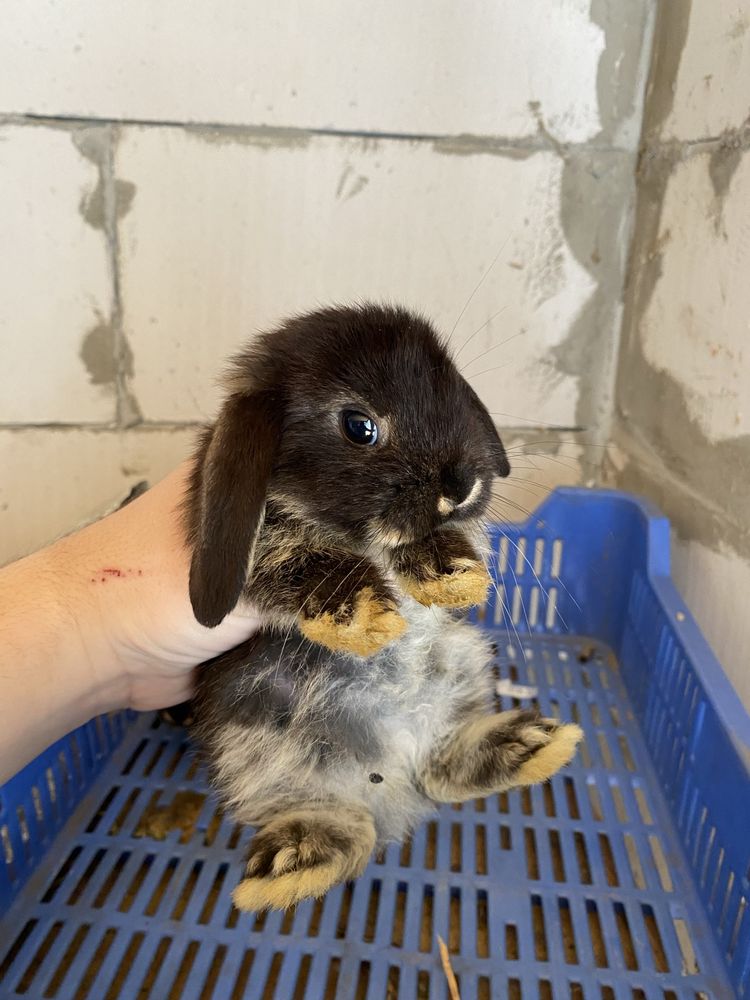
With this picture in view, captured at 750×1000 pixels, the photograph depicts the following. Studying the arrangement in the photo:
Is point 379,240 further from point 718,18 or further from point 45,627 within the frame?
point 45,627

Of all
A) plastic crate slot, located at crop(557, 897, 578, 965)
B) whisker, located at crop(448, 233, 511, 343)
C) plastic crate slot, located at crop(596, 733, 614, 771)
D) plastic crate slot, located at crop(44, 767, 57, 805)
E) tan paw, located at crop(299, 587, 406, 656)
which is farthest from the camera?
whisker, located at crop(448, 233, 511, 343)

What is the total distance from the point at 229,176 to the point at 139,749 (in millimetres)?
1596

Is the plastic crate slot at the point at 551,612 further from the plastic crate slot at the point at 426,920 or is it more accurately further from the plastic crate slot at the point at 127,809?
the plastic crate slot at the point at 127,809

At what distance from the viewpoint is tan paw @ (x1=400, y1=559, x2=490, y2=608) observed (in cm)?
120

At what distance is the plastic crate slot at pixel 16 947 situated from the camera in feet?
4.40

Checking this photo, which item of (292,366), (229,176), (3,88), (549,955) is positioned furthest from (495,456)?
(3,88)

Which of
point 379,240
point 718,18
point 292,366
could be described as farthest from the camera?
point 379,240

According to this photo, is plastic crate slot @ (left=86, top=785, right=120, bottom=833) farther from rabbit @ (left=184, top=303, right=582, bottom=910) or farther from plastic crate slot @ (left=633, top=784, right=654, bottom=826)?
plastic crate slot @ (left=633, top=784, right=654, bottom=826)

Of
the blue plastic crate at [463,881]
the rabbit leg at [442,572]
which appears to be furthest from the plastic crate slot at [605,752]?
the rabbit leg at [442,572]

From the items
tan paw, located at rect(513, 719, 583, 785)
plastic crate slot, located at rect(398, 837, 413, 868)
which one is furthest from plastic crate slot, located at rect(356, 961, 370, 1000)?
tan paw, located at rect(513, 719, 583, 785)

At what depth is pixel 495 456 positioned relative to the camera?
4.78ft

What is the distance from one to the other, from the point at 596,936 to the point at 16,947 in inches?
41.5

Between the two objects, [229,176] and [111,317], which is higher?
[229,176]

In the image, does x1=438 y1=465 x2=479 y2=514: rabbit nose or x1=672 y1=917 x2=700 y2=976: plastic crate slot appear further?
x1=672 y1=917 x2=700 y2=976: plastic crate slot
